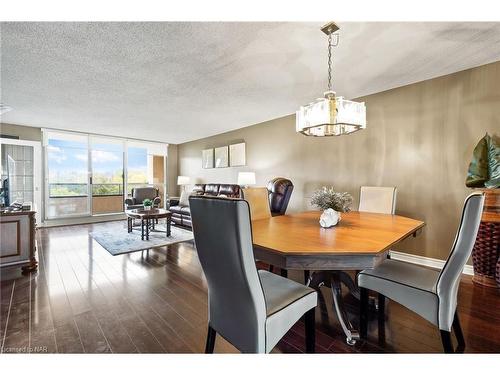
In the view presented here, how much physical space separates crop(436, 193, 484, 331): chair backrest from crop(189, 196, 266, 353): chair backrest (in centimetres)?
96

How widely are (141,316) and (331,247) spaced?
62.9 inches

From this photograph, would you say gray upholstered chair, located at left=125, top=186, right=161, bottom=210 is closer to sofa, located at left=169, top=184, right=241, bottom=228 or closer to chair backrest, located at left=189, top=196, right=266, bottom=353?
sofa, located at left=169, top=184, right=241, bottom=228

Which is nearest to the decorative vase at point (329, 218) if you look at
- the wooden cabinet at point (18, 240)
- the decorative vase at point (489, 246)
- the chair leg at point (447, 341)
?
the chair leg at point (447, 341)

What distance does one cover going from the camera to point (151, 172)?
24.4 feet

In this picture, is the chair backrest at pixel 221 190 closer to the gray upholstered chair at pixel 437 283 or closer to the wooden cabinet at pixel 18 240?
the wooden cabinet at pixel 18 240

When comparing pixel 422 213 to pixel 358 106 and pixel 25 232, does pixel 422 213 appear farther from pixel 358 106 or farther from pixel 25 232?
pixel 25 232

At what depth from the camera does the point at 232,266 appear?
945 mm

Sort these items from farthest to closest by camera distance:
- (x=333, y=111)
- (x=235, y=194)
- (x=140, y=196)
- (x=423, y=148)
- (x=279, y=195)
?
(x=140, y=196), (x=235, y=194), (x=279, y=195), (x=423, y=148), (x=333, y=111)

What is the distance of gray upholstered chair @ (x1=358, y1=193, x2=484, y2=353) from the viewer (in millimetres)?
1102

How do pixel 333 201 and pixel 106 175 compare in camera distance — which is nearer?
pixel 333 201

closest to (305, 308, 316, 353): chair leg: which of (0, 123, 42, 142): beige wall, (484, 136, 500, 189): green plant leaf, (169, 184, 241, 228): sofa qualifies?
(484, 136, 500, 189): green plant leaf

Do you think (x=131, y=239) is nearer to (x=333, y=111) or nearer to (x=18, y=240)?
(x=18, y=240)

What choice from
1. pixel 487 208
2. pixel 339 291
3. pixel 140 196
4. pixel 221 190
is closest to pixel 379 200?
pixel 487 208

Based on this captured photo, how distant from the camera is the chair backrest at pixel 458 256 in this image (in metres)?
1.09
